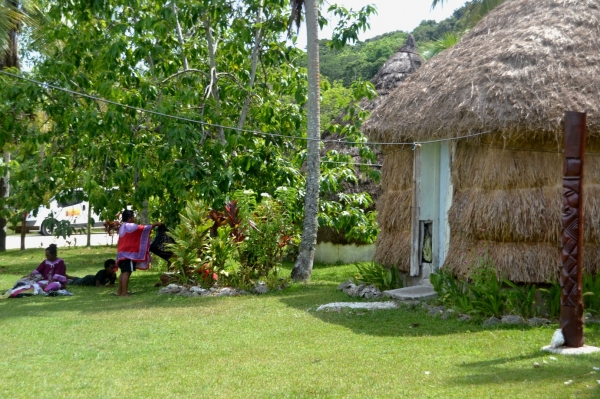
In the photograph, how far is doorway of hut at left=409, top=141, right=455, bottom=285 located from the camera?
1068 centimetres

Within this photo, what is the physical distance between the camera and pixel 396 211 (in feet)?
37.5

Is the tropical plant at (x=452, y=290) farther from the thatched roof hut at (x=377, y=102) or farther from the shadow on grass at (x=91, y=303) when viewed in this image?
the thatched roof hut at (x=377, y=102)

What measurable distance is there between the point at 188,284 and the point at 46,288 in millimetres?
2367

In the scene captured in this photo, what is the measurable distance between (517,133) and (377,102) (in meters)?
8.93

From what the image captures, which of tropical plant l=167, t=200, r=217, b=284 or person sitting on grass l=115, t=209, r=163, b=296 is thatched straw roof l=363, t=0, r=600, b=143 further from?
person sitting on grass l=115, t=209, r=163, b=296

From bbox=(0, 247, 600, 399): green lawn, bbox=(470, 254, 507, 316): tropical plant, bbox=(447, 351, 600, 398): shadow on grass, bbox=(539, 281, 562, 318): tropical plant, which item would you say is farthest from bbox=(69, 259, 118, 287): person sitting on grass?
bbox=(447, 351, 600, 398): shadow on grass

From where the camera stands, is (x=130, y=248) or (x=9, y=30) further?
(x=9, y=30)

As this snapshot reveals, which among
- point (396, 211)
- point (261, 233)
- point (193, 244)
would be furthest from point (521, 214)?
point (193, 244)

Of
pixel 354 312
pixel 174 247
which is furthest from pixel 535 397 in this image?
pixel 174 247

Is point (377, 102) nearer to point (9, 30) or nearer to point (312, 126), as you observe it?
point (312, 126)

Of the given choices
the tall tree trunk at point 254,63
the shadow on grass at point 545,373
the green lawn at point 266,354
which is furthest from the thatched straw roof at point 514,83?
the tall tree trunk at point 254,63

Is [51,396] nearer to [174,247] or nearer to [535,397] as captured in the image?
[535,397]

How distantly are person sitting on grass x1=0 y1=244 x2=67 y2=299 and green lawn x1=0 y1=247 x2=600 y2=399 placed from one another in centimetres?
94

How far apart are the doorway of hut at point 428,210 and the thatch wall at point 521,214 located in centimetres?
121
